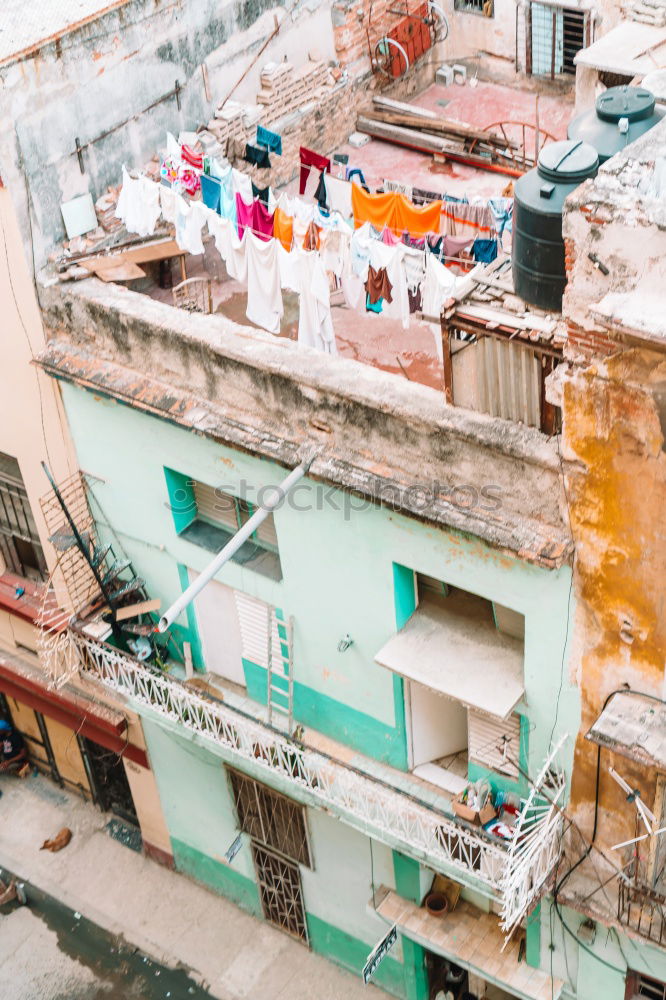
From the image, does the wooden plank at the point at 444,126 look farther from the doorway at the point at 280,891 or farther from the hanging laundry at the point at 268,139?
the doorway at the point at 280,891

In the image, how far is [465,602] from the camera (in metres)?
19.2

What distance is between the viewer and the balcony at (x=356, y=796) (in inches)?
706

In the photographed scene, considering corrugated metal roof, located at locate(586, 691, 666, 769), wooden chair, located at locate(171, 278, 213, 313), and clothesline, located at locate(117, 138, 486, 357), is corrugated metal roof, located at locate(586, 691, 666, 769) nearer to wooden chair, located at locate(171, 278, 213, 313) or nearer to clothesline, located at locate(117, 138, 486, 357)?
clothesline, located at locate(117, 138, 486, 357)

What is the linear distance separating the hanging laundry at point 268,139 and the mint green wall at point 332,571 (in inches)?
204

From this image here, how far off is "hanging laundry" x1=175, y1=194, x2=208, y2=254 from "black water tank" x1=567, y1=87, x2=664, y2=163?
598cm

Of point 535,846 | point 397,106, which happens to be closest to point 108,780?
point 535,846

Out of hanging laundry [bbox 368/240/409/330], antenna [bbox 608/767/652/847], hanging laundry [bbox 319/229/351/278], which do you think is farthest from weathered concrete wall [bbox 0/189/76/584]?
antenna [bbox 608/767/652/847]

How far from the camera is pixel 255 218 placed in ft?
63.2

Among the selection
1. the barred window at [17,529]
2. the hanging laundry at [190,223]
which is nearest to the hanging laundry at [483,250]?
the hanging laundry at [190,223]

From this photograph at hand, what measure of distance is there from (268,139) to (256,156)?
34 centimetres

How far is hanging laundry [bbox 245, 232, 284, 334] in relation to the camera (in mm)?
18656

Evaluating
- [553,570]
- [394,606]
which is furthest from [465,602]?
[553,570]

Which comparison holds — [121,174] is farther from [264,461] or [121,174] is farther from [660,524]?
[660,524]

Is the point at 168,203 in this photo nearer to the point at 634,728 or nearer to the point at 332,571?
the point at 332,571
